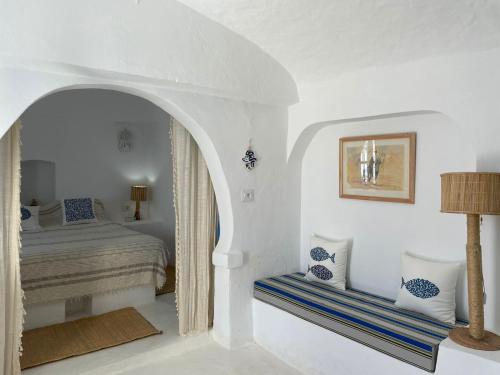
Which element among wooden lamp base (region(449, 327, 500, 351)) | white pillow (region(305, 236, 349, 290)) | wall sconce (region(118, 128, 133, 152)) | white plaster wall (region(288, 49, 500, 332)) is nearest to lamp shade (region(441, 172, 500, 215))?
white plaster wall (region(288, 49, 500, 332))

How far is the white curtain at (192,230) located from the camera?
3361 millimetres

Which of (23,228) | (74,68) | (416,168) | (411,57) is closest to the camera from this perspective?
(74,68)

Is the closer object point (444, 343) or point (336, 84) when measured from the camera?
point (444, 343)

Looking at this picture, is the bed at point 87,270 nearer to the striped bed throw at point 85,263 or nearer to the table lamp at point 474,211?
the striped bed throw at point 85,263

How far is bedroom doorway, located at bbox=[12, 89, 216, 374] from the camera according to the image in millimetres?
3564

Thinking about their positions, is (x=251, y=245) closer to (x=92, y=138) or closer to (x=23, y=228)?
(x=23, y=228)

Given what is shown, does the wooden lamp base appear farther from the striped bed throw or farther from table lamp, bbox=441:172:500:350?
the striped bed throw

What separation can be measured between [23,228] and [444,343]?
4576mm

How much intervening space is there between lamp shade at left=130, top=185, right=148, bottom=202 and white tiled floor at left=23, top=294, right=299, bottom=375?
9.76ft

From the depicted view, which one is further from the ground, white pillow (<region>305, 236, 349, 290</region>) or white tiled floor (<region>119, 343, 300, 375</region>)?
white pillow (<region>305, 236, 349, 290</region>)

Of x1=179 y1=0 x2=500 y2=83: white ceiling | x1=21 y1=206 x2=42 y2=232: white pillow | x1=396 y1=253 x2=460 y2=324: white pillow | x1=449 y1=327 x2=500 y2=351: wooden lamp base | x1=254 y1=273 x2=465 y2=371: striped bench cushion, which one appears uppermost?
x1=179 y1=0 x2=500 y2=83: white ceiling

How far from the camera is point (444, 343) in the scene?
2.22 m

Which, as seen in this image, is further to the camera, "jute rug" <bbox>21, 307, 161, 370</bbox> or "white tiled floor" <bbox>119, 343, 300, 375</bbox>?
"jute rug" <bbox>21, 307, 161, 370</bbox>

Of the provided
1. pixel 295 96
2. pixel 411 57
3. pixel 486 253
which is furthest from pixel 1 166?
pixel 486 253
